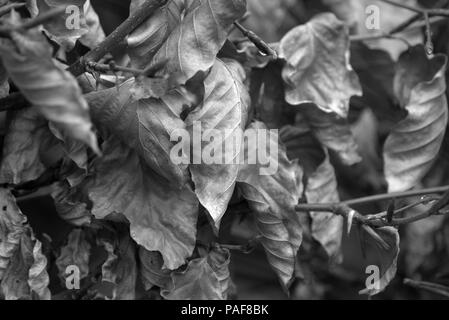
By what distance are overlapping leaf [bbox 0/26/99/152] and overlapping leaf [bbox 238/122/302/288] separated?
24 cm

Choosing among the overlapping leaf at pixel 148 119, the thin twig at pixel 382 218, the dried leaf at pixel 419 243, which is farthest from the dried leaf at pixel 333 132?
the dried leaf at pixel 419 243

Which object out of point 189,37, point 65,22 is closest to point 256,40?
point 189,37

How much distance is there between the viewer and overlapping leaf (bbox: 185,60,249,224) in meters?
0.61

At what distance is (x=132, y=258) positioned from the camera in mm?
655

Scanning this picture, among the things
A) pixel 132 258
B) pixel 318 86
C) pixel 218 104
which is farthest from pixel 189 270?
pixel 318 86

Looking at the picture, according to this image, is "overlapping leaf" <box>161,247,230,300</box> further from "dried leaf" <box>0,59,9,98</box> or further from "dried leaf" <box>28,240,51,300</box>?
"dried leaf" <box>0,59,9,98</box>

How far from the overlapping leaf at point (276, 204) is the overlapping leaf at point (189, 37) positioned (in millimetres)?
108

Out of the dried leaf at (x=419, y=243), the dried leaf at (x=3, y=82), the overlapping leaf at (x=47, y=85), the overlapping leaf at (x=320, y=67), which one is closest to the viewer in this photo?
the overlapping leaf at (x=47, y=85)

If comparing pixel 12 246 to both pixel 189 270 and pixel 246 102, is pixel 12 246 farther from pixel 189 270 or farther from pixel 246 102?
pixel 246 102

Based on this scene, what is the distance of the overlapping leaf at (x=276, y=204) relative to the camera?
651 millimetres

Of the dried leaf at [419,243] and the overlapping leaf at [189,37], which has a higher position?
the overlapping leaf at [189,37]

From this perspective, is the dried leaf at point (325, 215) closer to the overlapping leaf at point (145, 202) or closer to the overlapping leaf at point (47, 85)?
the overlapping leaf at point (145, 202)

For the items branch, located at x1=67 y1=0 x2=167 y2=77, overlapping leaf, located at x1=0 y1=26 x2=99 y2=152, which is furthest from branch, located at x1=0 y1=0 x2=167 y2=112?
overlapping leaf, located at x1=0 y1=26 x2=99 y2=152
